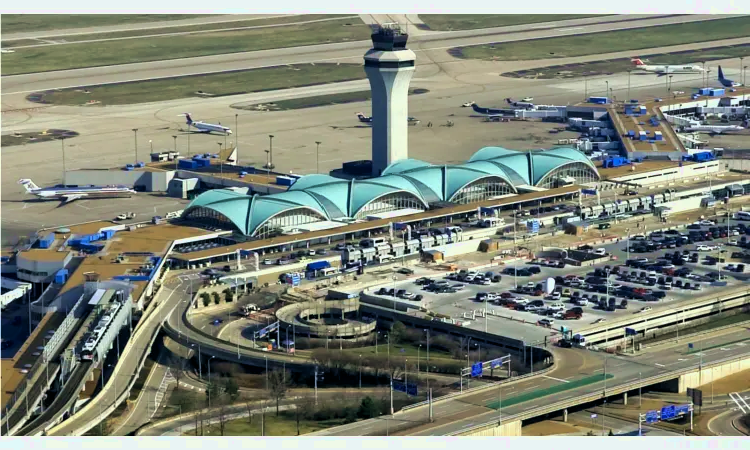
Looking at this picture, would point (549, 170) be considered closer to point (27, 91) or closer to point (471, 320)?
point (471, 320)

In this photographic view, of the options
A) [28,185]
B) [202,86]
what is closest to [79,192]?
[28,185]

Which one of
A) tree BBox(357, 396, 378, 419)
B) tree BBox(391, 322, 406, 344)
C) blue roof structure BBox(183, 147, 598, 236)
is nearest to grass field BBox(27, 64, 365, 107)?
blue roof structure BBox(183, 147, 598, 236)

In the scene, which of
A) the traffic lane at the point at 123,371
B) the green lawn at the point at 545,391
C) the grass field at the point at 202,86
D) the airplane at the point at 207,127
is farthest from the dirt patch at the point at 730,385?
the grass field at the point at 202,86

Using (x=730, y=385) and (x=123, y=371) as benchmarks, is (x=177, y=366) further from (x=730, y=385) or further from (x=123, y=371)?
(x=730, y=385)

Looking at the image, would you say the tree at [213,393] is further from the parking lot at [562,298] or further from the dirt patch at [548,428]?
the parking lot at [562,298]

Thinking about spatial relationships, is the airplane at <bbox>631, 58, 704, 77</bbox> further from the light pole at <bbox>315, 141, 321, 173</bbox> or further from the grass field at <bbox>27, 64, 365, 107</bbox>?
the light pole at <bbox>315, 141, 321, 173</bbox>

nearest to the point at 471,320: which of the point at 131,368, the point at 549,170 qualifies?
the point at 131,368
